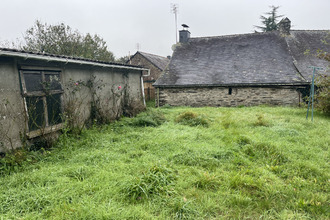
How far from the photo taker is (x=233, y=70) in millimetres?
14734

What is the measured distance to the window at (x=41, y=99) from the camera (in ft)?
16.9

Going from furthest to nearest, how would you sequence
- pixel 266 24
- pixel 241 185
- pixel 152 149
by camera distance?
pixel 266 24 → pixel 152 149 → pixel 241 185

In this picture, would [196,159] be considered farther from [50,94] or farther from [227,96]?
[227,96]

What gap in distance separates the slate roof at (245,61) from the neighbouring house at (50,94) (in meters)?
6.96

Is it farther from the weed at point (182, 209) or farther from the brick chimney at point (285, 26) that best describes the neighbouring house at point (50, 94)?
the brick chimney at point (285, 26)

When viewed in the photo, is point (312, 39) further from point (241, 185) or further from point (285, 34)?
point (241, 185)

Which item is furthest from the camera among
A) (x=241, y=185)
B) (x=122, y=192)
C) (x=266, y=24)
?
(x=266, y=24)

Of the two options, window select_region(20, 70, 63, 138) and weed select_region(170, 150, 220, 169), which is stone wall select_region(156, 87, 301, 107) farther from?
weed select_region(170, 150, 220, 169)

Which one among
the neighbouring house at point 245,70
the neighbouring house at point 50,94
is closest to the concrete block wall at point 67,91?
the neighbouring house at point 50,94

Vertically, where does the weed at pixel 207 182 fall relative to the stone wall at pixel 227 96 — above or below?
below

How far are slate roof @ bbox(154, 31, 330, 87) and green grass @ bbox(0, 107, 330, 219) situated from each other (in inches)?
323

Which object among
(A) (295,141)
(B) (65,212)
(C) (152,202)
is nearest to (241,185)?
(C) (152,202)

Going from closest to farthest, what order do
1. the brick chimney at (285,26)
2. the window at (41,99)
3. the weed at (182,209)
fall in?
the weed at (182,209), the window at (41,99), the brick chimney at (285,26)

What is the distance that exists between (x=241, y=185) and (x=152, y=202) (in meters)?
1.59
